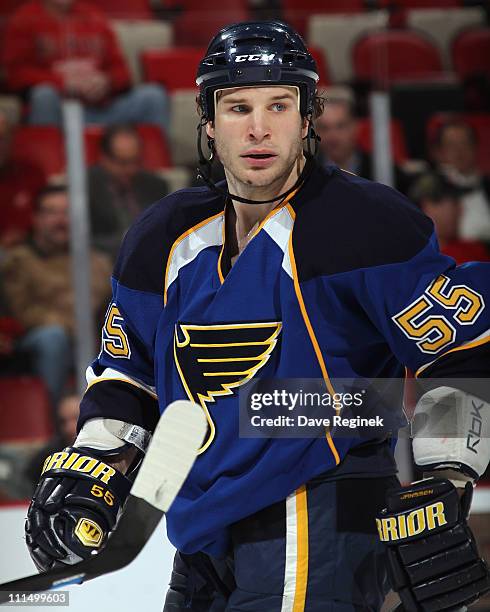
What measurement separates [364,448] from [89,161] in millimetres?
1884

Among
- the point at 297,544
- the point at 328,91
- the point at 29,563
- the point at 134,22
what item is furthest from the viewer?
the point at 134,22

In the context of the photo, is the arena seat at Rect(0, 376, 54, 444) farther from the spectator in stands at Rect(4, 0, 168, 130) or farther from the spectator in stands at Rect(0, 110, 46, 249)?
the spectator in stands at Rect(4, 0, 168, 130)

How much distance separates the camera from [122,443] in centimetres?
167

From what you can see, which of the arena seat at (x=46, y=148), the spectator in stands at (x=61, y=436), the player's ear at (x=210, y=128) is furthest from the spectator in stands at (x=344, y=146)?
the player's ear at (x=210, y=128)

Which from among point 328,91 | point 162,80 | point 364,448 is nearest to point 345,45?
point 328,91

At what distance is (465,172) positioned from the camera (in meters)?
3.07

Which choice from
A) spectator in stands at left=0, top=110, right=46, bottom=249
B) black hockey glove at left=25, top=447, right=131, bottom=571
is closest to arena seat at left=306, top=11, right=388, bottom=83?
spectator in stands at left=0, top=110, right=46, bottom=249

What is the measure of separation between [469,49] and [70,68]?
3.93 ft

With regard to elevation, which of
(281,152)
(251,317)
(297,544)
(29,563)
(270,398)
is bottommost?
(29,563)

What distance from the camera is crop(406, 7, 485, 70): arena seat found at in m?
3.27

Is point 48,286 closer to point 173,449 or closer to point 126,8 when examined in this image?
point 126,8

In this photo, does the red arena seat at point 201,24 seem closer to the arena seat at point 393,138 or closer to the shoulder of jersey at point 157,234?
the arena seat at point 393,138

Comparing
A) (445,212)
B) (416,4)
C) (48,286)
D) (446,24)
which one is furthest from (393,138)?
(48,286)

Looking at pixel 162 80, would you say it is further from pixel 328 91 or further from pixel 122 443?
pixel 122 443
